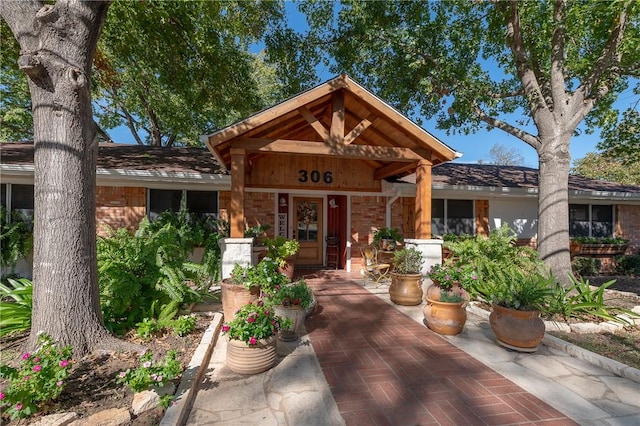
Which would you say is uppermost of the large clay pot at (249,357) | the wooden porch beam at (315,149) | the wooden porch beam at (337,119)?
the wooden porch beam at (337,119)

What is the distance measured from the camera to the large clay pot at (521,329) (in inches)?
142

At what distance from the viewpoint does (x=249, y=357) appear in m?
3.04

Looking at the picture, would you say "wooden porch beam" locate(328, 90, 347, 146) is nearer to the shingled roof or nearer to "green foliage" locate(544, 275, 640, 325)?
the shingled roof

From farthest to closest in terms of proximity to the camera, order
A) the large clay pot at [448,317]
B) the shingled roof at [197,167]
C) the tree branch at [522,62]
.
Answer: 1. the shingled roof at [197,167]
2. the tree branch at [522,62]
3. the large clay pot at [448,317]

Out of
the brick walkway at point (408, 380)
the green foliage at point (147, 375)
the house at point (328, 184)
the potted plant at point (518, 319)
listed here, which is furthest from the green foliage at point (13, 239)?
the potted plant at point (518, 319)

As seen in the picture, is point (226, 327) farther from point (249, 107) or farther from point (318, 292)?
point (249, 107)

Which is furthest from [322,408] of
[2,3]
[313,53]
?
[313,53]

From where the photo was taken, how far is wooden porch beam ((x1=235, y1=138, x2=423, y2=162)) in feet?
17.8

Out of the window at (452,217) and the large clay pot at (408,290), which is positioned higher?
the window at (452,217)

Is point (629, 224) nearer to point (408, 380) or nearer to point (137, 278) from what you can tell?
point (408, 380)

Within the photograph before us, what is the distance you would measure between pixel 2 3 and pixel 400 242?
26.6 ft

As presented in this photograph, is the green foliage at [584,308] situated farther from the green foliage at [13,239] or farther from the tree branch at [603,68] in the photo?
the green foliage at [13,239]

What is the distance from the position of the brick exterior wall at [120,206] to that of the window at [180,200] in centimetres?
24

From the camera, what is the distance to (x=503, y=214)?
940 centimetres
